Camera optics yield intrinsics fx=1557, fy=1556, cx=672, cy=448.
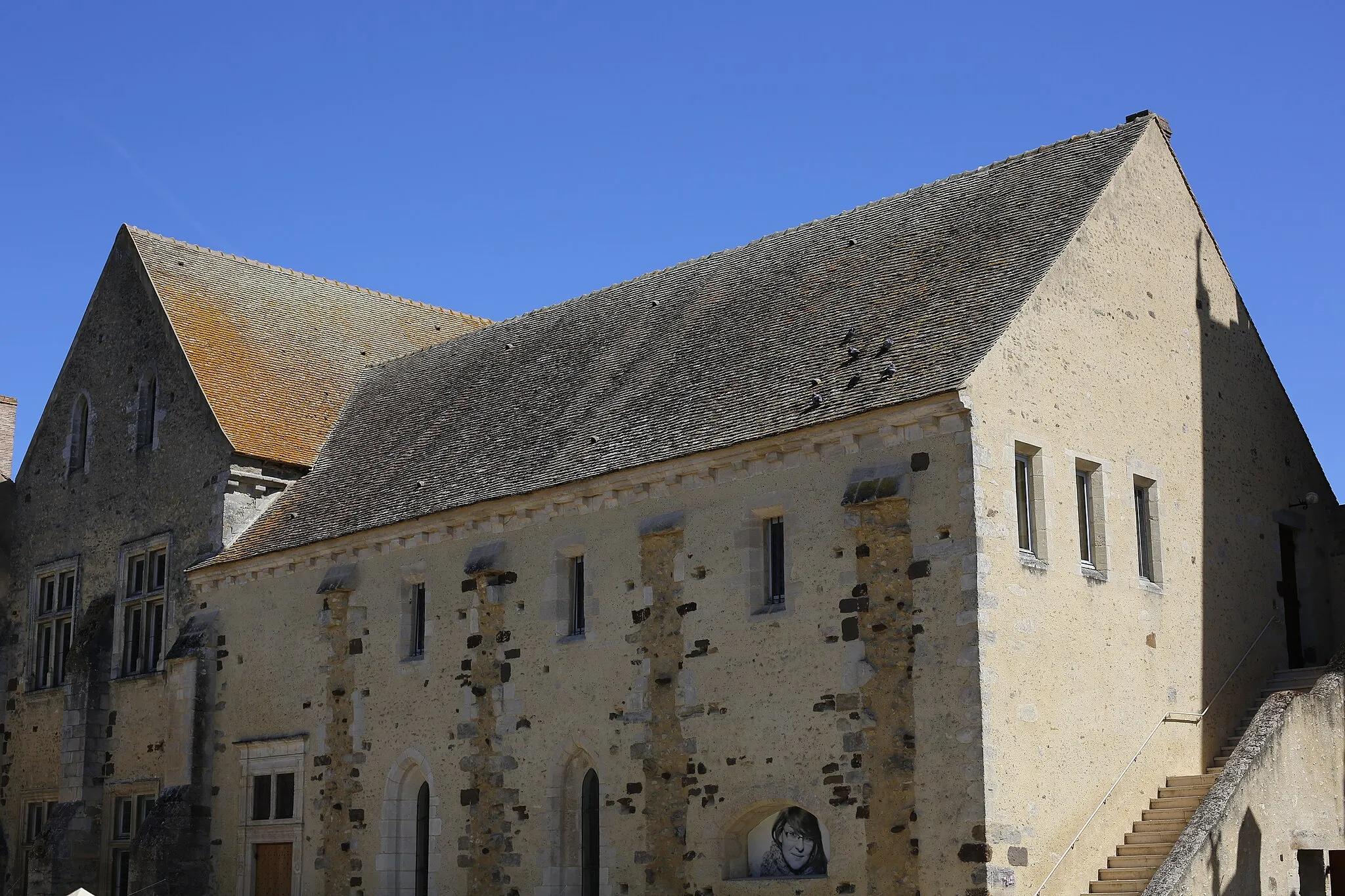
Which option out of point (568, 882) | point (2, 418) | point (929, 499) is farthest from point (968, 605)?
point (2, 418)

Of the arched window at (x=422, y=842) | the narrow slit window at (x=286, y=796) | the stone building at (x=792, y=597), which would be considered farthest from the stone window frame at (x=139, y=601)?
the arched window at (x=422, y=842)

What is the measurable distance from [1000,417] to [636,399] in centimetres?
607

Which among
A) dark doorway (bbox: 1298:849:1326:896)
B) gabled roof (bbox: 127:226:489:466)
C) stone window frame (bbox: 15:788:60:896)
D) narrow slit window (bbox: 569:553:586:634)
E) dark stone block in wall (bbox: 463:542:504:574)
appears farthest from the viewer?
stone window frame (bbox: 15:788:60:896)

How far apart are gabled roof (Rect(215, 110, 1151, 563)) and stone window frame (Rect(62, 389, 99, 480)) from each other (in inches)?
204

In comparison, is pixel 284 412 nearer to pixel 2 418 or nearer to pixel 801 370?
pixel 2 418

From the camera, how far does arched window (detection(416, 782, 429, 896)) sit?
21.7m

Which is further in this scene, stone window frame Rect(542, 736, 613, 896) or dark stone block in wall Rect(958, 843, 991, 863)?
stone window frame Rect(542, 736, 613, 896)

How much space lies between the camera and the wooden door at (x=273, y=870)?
76.6 ft

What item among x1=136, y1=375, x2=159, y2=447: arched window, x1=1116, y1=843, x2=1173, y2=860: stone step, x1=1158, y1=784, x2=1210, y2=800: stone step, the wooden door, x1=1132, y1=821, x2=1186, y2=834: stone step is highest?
x1=136, y1=375, x2=159, y2=447: arched window

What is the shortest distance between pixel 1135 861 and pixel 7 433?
24.9 m

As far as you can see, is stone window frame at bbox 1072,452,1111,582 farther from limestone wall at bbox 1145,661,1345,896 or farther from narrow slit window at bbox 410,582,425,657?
narrow slit window at bbox 410,582,425,657

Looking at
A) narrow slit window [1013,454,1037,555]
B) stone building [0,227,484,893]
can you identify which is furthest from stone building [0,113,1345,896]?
stone building [0,227,484,893]

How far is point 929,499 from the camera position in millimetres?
16594

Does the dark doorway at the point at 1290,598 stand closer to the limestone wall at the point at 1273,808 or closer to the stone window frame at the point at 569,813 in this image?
the limestone wall at the point at 1273,808
